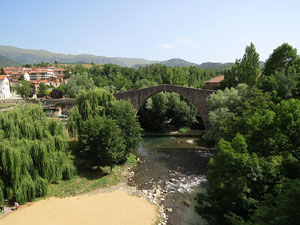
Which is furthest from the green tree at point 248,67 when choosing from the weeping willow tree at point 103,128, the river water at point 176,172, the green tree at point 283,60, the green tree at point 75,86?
the green tree at point 75,86

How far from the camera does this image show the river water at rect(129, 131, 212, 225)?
15156 millimetres

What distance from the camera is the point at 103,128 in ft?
60.7

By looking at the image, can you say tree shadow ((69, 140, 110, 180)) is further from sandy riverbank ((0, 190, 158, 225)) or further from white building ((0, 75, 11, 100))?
white building ((0, 75, 11, 100))

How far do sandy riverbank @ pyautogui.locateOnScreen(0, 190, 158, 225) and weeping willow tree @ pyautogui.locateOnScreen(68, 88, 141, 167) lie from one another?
147 inches

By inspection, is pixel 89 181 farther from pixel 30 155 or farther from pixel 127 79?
pixel 127 79

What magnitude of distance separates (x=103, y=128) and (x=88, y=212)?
22.0 feet

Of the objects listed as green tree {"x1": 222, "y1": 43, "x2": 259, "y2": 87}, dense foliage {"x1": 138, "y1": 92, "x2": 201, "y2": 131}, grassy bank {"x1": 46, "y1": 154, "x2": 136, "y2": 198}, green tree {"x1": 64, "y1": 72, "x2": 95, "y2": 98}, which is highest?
green tree {"x1": 222, "y1": 43, "x2": 259, "y2": 87}

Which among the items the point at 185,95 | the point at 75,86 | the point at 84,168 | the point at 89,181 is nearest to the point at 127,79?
the point at 75,86

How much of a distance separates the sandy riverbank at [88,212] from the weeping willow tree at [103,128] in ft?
12.3

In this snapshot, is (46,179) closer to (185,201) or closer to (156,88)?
(185,201)

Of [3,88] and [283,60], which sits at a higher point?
[283,60]

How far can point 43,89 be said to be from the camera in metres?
48.9

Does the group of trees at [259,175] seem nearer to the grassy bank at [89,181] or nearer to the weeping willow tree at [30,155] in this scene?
the grassy bank at [89,181]

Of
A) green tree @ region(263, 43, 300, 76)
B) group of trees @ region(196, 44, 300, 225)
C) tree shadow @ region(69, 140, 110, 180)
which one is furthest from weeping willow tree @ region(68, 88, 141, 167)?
green tree @ region(263, 43, 300, 76)
